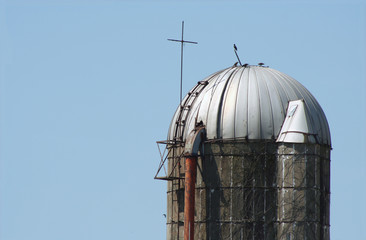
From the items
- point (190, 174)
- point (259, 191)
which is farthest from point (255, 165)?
point (190, 174)

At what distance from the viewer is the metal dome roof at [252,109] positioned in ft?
258

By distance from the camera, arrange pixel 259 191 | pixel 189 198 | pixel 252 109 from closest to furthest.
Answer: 1. pixel 259 191
2. pixel 189 198
3. pixel 252 109

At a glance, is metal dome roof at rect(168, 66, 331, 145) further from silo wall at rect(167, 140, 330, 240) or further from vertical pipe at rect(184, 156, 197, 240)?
vertical pipe at rect(184, 156, 197, 240)

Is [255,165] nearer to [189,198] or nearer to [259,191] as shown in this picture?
[259,191]

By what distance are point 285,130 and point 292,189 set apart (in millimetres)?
4055

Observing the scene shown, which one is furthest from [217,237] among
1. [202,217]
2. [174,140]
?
[174,140]

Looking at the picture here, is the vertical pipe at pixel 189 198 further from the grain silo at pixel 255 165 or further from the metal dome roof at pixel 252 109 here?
the metal dome roof at pixel 252 109

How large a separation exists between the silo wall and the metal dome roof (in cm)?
84

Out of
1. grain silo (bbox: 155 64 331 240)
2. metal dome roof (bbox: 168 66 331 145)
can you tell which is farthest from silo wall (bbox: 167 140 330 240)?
metal dome roof (bbox: 168 66 331 145)

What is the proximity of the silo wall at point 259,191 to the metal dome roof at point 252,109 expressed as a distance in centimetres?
84

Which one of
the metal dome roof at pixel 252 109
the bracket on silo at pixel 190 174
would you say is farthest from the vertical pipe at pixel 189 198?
the metal dome roof at pixel 252 109

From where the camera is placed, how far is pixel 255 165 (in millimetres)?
78375

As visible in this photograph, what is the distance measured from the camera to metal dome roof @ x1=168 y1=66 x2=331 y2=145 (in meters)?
78.6

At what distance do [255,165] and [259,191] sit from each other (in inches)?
71.0
